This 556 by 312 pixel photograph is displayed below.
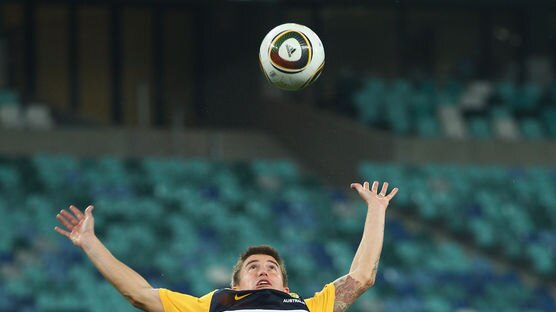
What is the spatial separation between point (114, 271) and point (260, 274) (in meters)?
0.73

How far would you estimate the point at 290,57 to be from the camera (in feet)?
26.8

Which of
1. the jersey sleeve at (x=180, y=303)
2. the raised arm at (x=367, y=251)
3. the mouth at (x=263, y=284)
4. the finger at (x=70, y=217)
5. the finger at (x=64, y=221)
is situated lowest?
the jersey sleeve at (x=180, y=303)

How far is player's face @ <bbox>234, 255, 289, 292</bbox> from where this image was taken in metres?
6.19

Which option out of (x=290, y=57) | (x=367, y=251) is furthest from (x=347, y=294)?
(x=290, y=57)

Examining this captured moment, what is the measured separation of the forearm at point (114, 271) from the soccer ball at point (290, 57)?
8.23 feet

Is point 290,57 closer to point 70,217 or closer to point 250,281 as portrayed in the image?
point 250,281

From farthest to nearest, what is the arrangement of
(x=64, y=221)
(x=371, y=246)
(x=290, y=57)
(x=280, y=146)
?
1. (x=280, y=146)
2. (x=290, y=57)
3. (x=371, y=246)
4. (x=64, y=221)

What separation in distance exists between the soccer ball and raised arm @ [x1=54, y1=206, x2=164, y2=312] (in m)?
2.51

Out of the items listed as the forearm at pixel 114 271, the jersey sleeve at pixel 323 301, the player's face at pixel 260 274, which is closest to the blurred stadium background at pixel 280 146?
the jersey sleeve at pixel 323 301

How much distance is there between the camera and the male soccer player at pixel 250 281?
19.5ft

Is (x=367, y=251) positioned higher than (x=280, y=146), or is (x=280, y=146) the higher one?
(x=280, y=146)

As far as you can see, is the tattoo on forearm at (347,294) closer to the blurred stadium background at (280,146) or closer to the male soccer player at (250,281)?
the male soccer player at (250,281)

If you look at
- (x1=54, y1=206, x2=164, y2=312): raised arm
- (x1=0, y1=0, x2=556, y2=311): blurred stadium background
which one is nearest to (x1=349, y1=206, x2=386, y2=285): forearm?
(x1=54, y1=206, x2=164, y2=312): raised arm

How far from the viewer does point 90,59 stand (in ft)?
80.1
